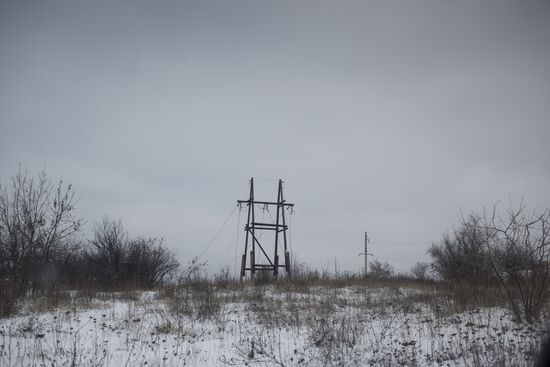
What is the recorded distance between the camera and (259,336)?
6.06 metres

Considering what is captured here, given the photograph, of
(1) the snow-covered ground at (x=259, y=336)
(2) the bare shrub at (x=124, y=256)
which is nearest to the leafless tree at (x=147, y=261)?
(2) the bare shrub at (x=124, y=256)

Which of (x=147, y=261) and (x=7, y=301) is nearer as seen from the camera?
(x=7, y=301)

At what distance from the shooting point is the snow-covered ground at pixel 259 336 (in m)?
4.91

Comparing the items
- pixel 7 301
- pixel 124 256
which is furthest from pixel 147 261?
pixel 7 301

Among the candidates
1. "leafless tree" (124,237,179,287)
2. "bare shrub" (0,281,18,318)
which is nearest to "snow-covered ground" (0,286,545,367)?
"bare shrub" (0,281,18,318)

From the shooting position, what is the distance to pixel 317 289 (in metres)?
12.3

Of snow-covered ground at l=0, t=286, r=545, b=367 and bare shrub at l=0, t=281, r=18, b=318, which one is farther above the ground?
bare shrub at l=0, t=281, r=18, b=318

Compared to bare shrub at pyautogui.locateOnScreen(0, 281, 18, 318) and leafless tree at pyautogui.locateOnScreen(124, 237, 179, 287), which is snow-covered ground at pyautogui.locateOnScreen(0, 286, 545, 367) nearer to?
bare shrub at pyautogui.locateOnScreen(0, 281, 18, 318)

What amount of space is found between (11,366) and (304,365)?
4318 mm

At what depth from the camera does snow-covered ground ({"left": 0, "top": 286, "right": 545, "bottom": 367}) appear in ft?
16.1

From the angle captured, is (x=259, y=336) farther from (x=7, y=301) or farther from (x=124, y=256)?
(x=124, y=256)

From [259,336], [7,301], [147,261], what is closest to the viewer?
[259,336]

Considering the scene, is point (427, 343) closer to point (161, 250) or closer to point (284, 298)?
point (284, 298)

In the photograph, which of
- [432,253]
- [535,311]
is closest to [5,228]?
[535,311]
